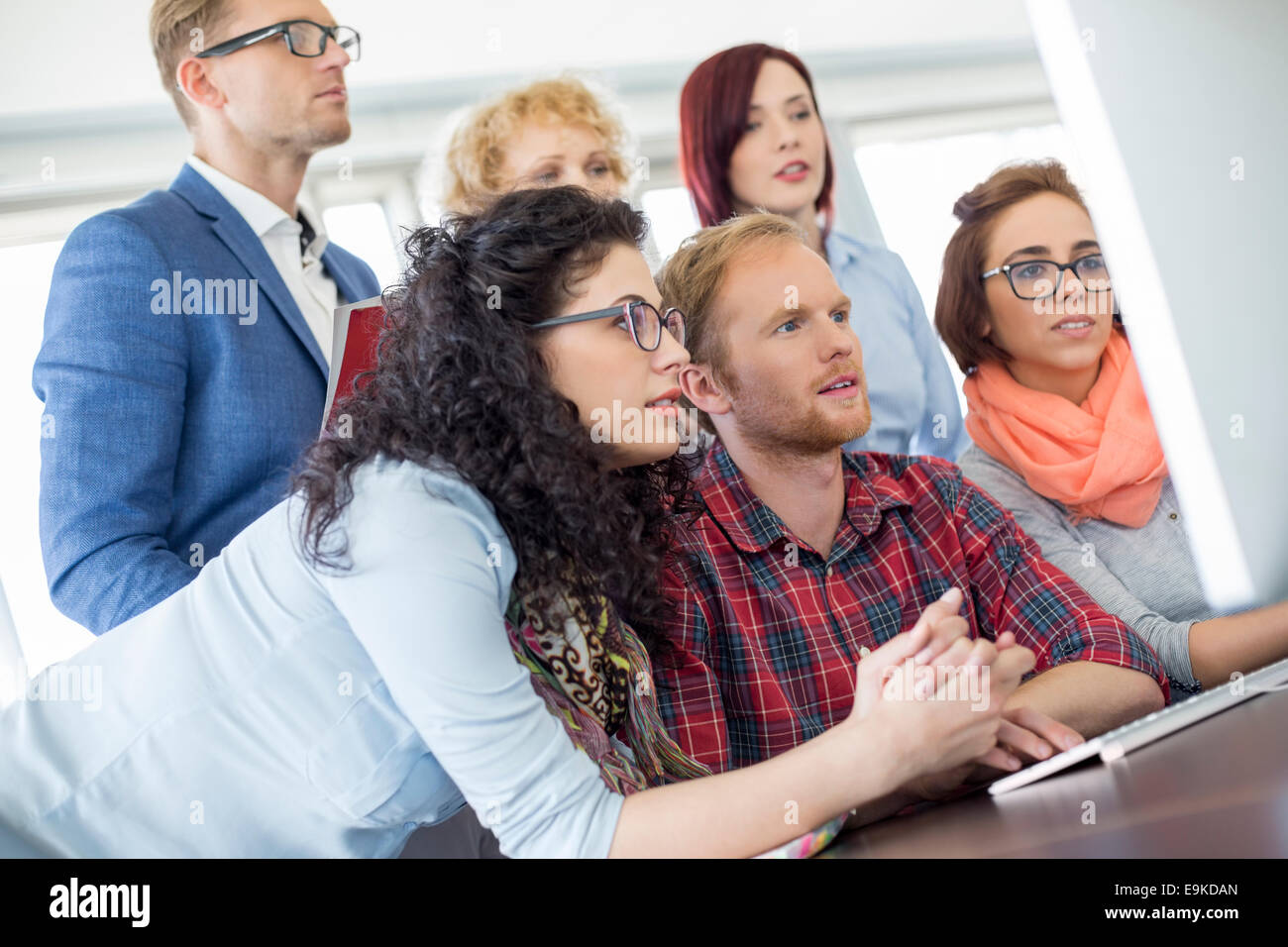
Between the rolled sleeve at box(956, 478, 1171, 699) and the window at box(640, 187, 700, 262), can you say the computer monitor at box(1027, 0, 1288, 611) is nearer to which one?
the rolled sleeve at box(956, 478, 1171, 699)

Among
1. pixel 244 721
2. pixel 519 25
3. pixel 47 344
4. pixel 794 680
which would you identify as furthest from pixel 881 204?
pixel 244 721

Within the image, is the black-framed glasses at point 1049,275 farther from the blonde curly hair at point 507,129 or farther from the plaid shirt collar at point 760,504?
the blonde curly hair at point 507,129

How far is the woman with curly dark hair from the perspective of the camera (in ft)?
2.80

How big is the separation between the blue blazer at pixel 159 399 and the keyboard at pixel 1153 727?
933 mm

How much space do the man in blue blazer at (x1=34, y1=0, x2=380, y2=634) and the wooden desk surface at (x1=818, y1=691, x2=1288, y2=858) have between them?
876 mm

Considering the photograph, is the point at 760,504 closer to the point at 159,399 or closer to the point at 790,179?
the point at 159,399

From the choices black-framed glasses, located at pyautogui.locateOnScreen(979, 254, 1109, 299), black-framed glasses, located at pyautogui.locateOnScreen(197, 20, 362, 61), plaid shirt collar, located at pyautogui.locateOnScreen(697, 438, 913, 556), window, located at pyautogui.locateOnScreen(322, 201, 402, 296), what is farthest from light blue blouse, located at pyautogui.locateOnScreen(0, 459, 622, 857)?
window, located at pyautogui.locateOnScreen(322, 201, 402, 296)

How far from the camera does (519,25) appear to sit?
288 cm

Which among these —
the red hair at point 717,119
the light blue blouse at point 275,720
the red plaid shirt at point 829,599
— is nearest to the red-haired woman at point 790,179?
the red hair at point 717,119

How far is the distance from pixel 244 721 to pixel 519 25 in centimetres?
236

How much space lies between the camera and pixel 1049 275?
6.13 ft

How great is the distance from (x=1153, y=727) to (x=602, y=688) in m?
0.52

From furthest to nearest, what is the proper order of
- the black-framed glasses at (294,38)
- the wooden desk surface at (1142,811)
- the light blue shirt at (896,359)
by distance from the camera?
the light blue shirt at (896,359)
the black-framed glasses at (294,38)
the wooden desk surface at (1142,811)

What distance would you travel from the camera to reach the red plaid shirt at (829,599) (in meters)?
1.30
